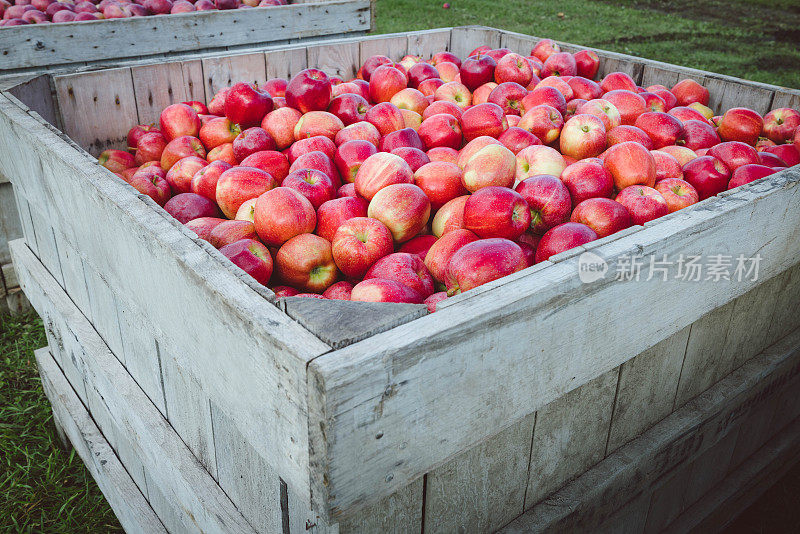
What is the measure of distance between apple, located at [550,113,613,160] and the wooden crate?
2.82 feet

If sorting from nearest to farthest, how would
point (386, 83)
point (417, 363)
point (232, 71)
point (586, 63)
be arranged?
point (417, 363), point (386, 83), point (232, 71), point (586, 63)

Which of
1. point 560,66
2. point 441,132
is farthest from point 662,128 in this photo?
point 560,66

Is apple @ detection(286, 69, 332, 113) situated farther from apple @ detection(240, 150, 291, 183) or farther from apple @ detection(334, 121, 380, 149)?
apple @ detection(240, 150, 291, 183)

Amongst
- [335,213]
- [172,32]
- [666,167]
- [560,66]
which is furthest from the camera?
[172,32]

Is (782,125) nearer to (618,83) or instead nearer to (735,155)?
(735,155)

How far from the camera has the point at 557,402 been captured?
132 centimetres

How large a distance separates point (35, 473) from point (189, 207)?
145 centimetres

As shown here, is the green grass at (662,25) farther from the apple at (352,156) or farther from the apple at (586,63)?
the apple at (352,156)

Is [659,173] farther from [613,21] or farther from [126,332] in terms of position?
[613,21]

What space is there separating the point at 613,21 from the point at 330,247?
12.9 metres

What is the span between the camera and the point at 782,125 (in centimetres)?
252

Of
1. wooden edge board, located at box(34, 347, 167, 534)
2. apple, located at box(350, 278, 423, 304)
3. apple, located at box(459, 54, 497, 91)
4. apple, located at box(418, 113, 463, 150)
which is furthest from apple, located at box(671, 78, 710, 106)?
wooden edge board, located at box(34, 347, 167, 534)

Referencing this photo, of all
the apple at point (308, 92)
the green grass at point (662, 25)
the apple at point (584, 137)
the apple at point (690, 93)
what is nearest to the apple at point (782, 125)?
the apple at point (690, 93)

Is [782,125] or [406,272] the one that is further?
[782,125]
